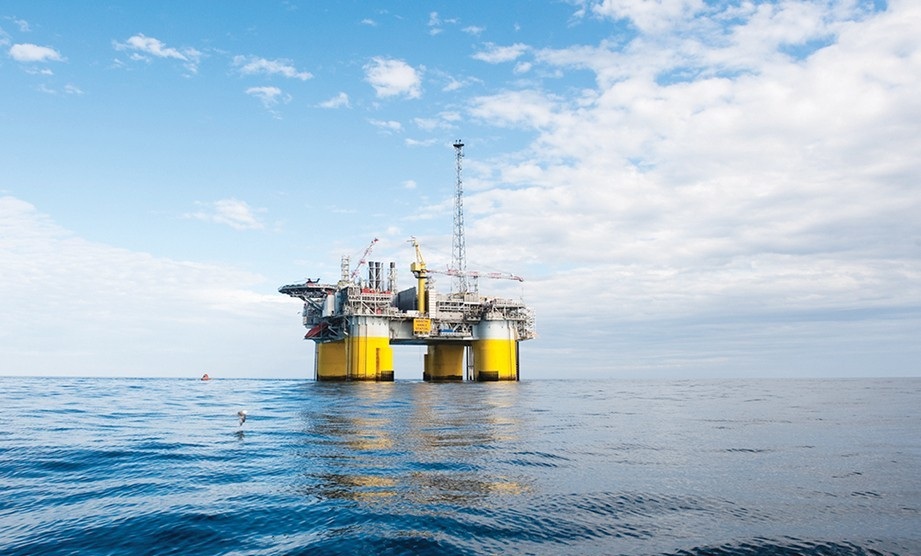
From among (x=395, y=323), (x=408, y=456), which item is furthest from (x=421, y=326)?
(x=408, y=456)

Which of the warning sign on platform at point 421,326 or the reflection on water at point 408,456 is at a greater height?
the warning sign on platform at point 421,326

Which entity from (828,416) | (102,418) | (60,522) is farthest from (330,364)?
(60,522)

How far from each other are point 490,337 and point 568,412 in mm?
49409

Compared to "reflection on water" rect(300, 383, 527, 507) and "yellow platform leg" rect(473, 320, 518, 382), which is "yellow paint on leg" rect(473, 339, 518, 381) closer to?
"yellow platform leg" rect(473, 320, 518, 382)

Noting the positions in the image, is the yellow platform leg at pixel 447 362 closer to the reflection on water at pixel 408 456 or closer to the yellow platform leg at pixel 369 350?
the yellow platform leg at pixel 369 350

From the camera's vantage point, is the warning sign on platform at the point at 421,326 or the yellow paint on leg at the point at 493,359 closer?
the warning sign on platform at the point at 421,326

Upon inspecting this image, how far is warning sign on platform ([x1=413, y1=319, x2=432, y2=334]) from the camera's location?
83562mm

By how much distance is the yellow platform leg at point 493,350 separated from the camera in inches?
3465

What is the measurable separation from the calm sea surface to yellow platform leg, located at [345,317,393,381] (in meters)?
52.2

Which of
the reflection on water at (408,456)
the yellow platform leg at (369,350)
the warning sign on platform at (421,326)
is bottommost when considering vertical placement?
the reflection on water at (408,456)

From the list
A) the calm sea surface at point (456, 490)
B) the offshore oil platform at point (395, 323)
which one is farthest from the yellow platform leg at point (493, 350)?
the calm sea surface at point (456, 490)

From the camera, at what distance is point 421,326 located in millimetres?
83750

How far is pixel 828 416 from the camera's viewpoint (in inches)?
1436

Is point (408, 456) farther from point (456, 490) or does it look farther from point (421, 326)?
point (421, 326)
